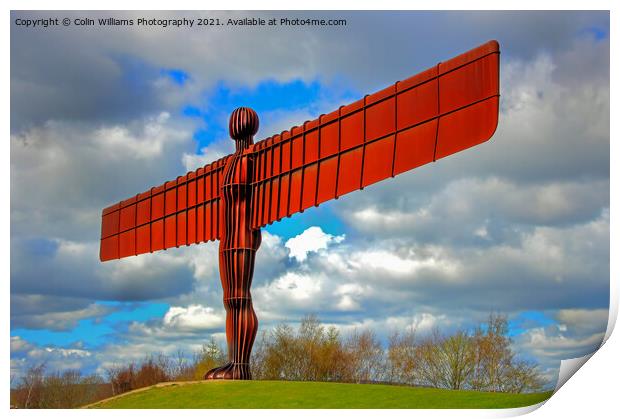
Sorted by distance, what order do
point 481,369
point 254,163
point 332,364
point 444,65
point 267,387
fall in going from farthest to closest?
point 332,364
point 481,369
point 254,163
point 267,387
point 444,65

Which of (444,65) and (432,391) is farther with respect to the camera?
(432,391)

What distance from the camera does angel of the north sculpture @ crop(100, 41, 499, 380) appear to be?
13062mm

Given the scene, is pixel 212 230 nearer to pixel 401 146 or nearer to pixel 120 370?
pixel 401 146

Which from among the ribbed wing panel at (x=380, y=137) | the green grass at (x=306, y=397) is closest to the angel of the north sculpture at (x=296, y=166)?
the ribbed wing panel at (x=380, y=137)

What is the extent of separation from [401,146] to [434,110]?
0.91 metres

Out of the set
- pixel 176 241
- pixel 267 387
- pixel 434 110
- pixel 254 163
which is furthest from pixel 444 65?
pixel 176 241

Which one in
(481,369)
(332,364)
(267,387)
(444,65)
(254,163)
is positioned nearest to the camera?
(444,65)

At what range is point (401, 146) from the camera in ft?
Answer: 45.7

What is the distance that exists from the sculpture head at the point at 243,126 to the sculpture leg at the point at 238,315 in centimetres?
255

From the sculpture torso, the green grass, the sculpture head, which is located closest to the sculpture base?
the green grass

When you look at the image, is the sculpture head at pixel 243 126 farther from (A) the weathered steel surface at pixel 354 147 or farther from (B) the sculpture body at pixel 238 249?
(A) the weathered steel surface at pixel 354 147

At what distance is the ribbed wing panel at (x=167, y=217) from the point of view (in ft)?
58.9

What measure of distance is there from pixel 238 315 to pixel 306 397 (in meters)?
2.39

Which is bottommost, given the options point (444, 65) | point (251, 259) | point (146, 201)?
point (251, 259)
